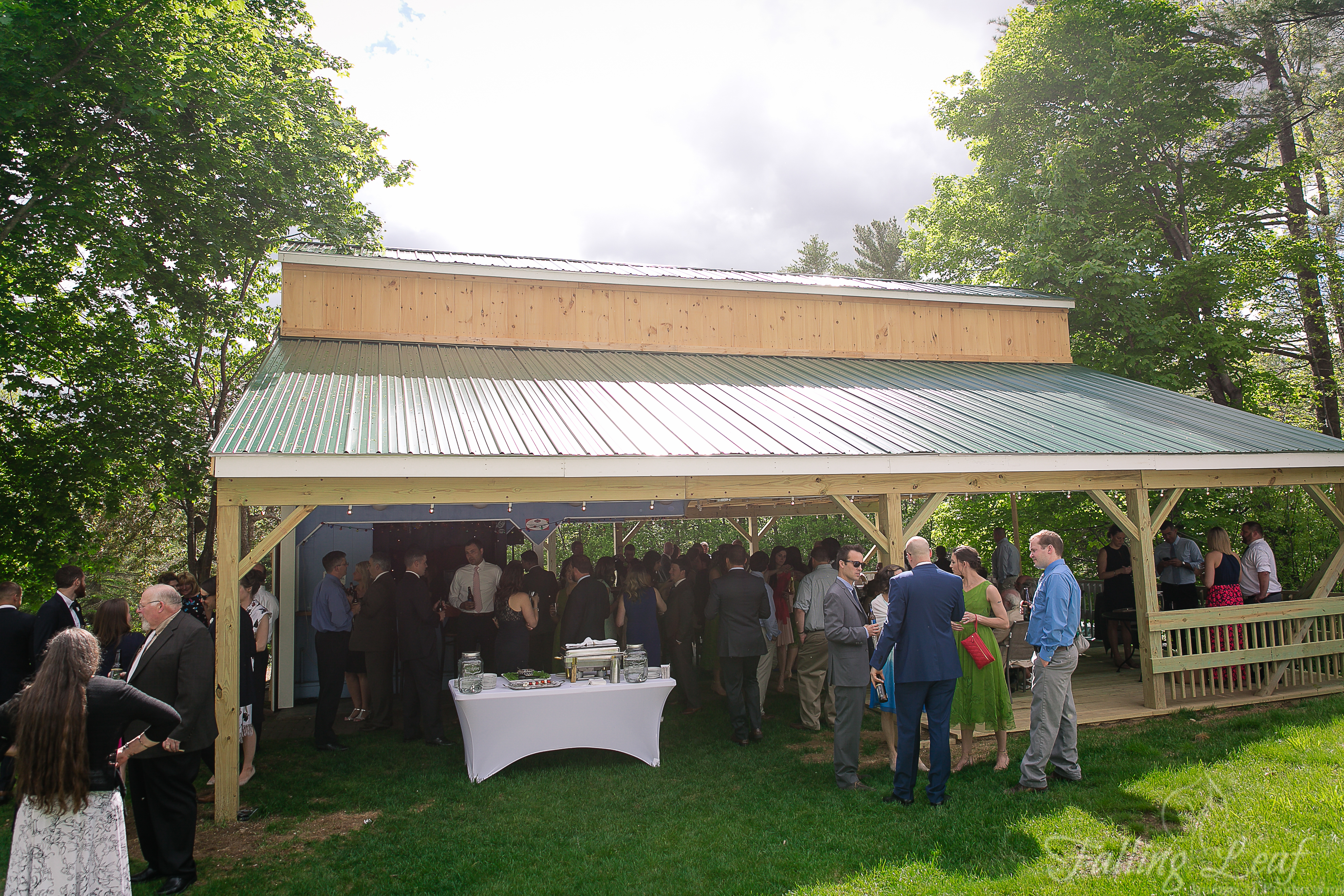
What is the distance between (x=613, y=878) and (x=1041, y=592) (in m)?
3.38

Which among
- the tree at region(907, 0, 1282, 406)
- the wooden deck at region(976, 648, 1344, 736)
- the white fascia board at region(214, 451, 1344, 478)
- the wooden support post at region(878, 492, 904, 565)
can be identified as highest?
the tree at region(907, 0, 1282, 406)

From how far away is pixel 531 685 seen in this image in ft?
20.6

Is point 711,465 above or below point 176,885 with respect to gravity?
above

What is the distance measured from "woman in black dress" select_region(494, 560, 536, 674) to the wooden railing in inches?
245

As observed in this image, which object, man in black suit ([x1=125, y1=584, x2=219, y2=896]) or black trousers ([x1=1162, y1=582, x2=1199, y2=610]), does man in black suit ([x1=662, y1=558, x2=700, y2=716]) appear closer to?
man in black suit ([x1=125, y1=584, x2=219, y2=896])

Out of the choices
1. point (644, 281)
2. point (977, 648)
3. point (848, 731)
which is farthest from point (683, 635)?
point (644, 281)

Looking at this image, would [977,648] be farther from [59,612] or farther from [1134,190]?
[1134,190]

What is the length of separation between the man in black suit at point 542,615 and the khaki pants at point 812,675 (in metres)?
2.92

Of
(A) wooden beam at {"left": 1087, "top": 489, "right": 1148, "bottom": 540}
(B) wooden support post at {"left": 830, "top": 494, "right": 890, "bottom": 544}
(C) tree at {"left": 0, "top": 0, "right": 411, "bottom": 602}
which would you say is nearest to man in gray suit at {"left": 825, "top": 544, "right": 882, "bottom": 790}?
(B) wooden support post at {"left": 830, "top": 494, "right": 890, "bottom": 544}

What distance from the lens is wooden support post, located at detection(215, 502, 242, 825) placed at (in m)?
5.45

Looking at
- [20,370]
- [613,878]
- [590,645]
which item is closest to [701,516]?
[590,645]

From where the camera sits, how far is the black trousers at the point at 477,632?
26.2ft

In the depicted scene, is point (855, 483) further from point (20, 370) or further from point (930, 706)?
point (20, 370)

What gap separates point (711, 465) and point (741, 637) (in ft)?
6.02
